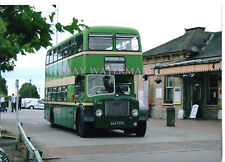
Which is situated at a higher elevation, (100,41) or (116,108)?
(100,41)

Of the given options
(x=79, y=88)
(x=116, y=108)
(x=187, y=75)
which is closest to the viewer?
(x=116, y=108)

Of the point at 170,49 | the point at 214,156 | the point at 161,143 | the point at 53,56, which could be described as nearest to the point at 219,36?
the point at 170,49

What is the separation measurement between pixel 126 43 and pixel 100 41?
3.42 ft

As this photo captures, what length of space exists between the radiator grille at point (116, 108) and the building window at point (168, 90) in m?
16.1

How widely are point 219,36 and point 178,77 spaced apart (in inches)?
188

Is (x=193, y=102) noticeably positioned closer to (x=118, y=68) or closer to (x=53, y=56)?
(x=53, y=56)

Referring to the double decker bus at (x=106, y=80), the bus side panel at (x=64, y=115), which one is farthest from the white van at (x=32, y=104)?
the double decker bus at (x=106, y=80)

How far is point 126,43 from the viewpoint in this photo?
16.3 m

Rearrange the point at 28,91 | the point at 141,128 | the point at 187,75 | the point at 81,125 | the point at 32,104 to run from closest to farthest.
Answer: the point at 81,125 → the point at 141,128 → the point at 187,75 → the point at 32,104 → the point at 28,91

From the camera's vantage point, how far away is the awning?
2308 cm

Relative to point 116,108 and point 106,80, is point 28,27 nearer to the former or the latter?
point 116,108

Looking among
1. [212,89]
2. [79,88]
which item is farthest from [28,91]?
[79,88]

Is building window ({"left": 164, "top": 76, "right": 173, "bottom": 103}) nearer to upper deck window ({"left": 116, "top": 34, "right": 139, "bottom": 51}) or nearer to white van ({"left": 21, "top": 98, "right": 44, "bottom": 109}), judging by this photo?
upper deck window ({"left": 116, "top": 34, "right": 139, "bottom": 51})

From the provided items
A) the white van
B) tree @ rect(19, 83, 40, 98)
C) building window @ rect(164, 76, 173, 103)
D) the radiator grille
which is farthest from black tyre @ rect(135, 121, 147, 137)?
tree @ rect(19, 83, 40, 98)
